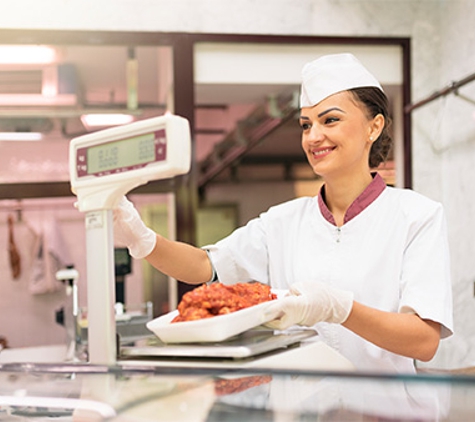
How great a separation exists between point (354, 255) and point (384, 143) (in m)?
0.34

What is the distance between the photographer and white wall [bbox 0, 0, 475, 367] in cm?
331

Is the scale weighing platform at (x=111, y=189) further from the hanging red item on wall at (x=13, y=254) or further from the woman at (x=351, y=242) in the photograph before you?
the hanging red item on wall at (x=13, y=254)

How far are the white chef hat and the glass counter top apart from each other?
0.83m

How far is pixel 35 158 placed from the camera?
3445 millimetres

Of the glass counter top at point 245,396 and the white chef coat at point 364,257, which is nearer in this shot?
the glass counter top at point 245,396

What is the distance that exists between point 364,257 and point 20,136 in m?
2.36

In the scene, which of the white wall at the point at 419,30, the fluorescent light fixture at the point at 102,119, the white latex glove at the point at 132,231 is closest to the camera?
the white latex glove at the point at 132,231

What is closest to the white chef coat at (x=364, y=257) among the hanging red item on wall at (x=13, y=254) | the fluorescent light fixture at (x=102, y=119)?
the fluorescent light fixture at (x=102, y=119)

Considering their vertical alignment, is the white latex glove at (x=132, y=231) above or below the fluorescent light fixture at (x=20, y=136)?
below

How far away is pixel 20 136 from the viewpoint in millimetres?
3424

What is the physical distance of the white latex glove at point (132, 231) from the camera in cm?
137

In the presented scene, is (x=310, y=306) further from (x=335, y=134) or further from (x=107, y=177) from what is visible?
(x=335, y=134)

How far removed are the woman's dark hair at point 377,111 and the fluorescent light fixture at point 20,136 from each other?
2176 millimetres

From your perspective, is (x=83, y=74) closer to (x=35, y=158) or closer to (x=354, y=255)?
(x=35, y=158)
